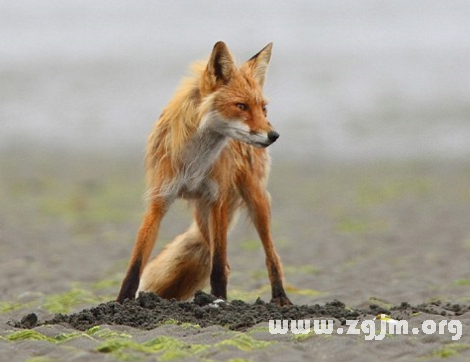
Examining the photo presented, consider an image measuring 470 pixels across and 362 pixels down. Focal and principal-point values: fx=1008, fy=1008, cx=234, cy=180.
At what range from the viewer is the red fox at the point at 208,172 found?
10391 mm

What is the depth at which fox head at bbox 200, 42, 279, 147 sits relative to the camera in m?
10.2

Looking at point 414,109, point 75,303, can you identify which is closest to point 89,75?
point 414,109

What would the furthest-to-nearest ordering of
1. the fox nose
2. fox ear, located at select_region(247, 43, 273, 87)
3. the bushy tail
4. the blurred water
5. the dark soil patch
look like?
the blurred water → the bushy tail → fox ear, located at select_region(247, 43, 273, 87) → the fox nose → the dark soil patch

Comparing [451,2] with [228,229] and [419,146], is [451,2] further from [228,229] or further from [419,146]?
[228,229]

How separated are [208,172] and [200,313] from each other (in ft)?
Result: 5.55

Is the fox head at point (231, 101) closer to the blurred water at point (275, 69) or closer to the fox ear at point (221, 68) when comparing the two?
the fox ear at point (221, 68)

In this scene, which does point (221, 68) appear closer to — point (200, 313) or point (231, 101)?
point (231, 101)

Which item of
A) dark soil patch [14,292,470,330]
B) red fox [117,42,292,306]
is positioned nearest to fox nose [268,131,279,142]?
red fox [117,42,292,306]

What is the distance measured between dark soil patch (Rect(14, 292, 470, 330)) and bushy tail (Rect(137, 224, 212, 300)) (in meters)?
1.22

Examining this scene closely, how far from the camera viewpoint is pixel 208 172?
424 inches

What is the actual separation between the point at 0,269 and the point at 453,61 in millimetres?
32729

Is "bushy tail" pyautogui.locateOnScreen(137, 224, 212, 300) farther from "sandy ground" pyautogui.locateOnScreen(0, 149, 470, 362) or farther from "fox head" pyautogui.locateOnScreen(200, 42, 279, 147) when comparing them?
"fox head" pyautogui.locateOnScreen(200, 42, 279, 147)

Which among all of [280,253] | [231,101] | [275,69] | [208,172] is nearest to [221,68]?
[231,101]

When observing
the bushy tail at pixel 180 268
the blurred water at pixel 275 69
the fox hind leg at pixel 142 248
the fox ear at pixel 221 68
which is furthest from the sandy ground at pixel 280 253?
the blurred water at pixel 275 69
